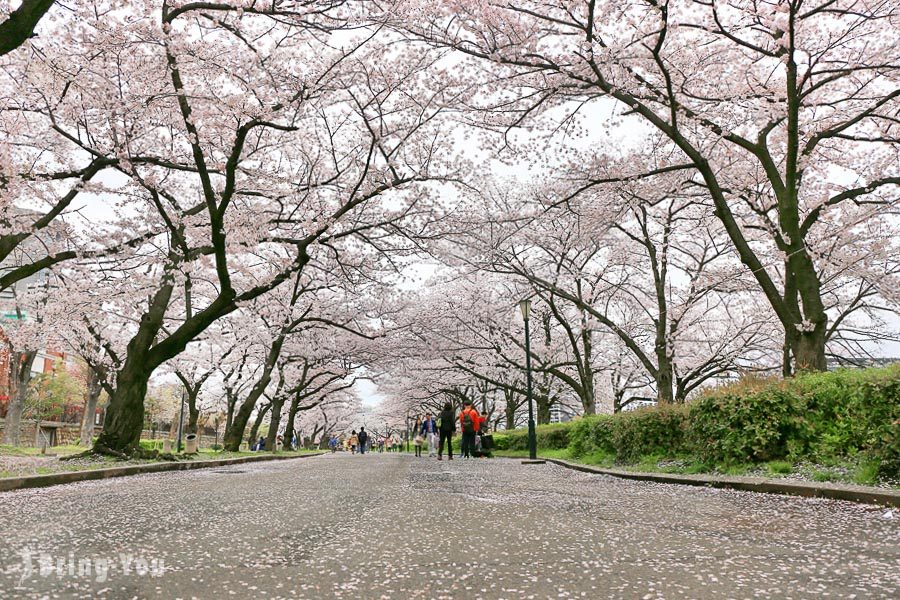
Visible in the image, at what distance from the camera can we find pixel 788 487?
20.6ft

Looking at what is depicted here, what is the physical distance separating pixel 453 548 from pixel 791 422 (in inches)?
239

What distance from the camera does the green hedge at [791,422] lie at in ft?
20.5

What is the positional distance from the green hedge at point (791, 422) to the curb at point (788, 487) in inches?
30.5

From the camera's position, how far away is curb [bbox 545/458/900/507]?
5.25 m

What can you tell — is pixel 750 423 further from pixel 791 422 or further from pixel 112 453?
pixel 112 453

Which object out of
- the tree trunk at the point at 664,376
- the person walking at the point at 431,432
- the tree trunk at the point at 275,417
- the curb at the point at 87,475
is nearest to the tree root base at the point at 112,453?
the curb at the point at 87,475

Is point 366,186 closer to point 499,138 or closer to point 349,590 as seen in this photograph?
point 499,138

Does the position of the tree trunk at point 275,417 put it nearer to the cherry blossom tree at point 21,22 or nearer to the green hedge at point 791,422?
the green hedge at point 791,422

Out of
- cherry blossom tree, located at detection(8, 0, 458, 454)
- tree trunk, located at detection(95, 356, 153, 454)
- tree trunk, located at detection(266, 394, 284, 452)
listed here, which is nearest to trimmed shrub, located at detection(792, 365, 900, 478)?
cherry blossom tree, located at detection(8, 0, 458, 454)

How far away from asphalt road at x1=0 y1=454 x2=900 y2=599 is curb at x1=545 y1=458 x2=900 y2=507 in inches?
6.5

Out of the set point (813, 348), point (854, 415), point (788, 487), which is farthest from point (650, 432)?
point (788, 487)

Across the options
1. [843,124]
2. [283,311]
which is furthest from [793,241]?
[283,311]

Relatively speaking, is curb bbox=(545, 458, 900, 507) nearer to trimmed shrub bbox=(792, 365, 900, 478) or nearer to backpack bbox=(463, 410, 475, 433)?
trimmed shrub bbox=(792, 365, 900, 478)

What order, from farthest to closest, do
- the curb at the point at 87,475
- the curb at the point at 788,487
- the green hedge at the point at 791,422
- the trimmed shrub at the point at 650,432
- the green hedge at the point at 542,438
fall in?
1. the green hedge at the point at 542,438
2. the trimmed shrub at the point at 650,432
3. the curb at the point at 87,475
4. the green hedge at the point at 791,422
5. the curb at the point at 788,487
